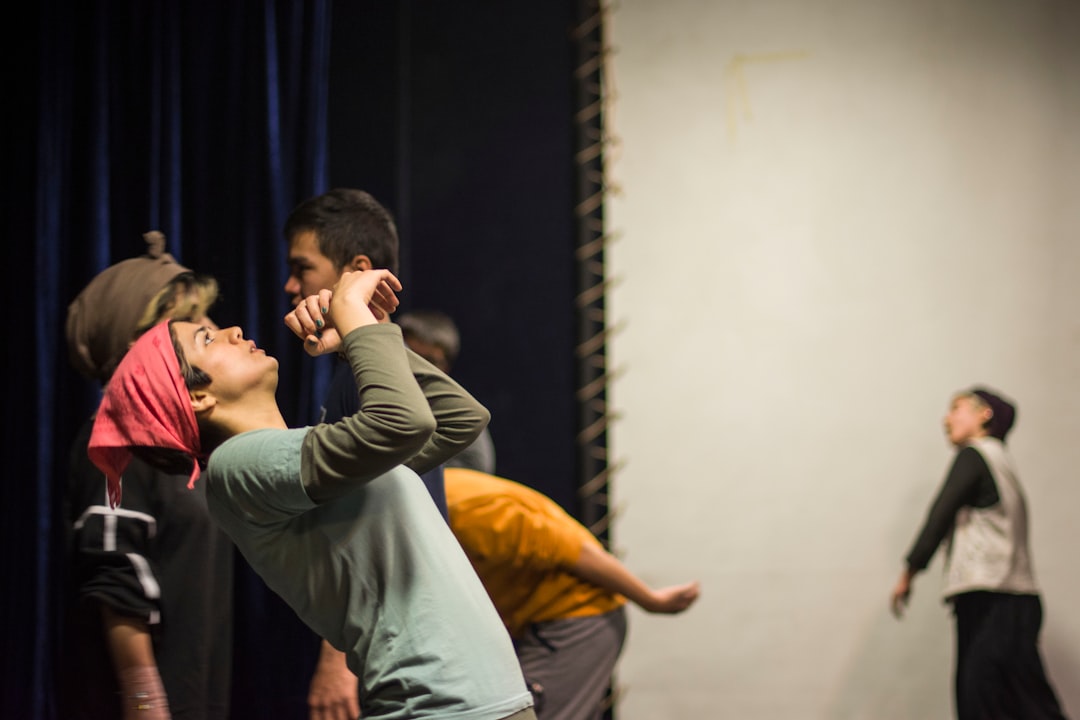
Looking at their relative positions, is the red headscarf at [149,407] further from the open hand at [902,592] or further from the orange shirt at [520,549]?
the open hand at [902,592]

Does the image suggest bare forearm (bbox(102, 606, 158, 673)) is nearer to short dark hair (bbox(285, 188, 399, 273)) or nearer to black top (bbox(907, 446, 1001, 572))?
short dark hair (bbox(285, 188, 399, 273))

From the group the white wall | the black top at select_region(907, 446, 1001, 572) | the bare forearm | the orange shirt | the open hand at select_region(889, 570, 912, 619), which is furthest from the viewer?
the white wall

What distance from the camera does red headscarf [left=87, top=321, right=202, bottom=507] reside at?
1187 millimetres

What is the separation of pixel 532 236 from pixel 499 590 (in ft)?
5.02

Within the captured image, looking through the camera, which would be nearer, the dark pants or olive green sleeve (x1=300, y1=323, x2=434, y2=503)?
olive green sleeve (x1=300, y1=323, x2=434, y2=503)

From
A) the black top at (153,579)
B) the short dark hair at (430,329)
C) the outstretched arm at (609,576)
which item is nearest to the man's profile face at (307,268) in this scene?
the black top at (153,579)

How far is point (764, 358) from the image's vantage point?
338cm

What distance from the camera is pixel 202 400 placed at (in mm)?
1206

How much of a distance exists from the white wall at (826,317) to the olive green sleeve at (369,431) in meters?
2.28

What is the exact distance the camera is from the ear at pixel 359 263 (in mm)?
1572

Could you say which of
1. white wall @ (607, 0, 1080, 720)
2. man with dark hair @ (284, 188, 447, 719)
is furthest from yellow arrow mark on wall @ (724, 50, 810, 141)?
man with dark hair @ (284, 188, 447, 719)

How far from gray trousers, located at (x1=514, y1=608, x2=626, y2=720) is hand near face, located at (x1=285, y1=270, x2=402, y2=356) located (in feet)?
3.31

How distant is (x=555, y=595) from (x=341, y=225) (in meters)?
0.85

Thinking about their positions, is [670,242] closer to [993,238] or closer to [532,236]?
[532,236]
